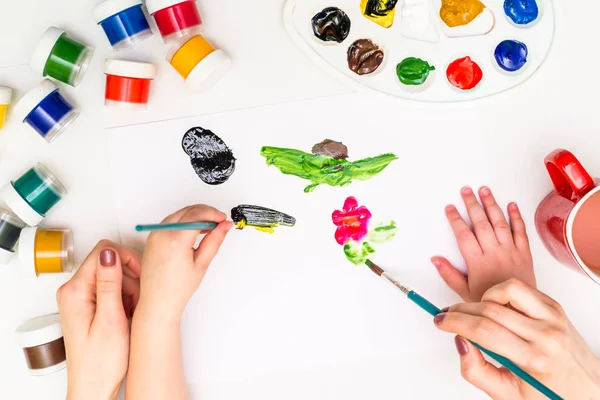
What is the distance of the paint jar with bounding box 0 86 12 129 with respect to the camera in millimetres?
905

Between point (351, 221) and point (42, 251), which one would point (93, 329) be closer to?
point (42, 251)

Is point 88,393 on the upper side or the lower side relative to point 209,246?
lower

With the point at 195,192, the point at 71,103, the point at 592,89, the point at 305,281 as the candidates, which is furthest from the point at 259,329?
the point at 592,89

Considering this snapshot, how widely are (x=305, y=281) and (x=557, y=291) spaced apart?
416 mm

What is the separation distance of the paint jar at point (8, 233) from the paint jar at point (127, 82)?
24 centimetres

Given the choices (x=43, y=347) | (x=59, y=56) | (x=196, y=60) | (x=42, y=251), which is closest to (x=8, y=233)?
(x=42, y=251)

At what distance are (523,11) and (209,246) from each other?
627mm

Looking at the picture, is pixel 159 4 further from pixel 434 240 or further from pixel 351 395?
pixel 351 395

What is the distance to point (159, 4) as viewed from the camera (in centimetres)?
86

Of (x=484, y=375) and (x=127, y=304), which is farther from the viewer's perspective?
(x=127, y=304)

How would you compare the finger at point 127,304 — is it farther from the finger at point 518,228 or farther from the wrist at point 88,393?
the finger at point 518,228

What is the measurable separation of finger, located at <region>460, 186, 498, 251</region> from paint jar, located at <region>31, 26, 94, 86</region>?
66cm

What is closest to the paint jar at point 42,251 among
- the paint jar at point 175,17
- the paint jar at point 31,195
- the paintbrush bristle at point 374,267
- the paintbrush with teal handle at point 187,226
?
the paint jar at point 31,195

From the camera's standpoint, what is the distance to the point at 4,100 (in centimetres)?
91
